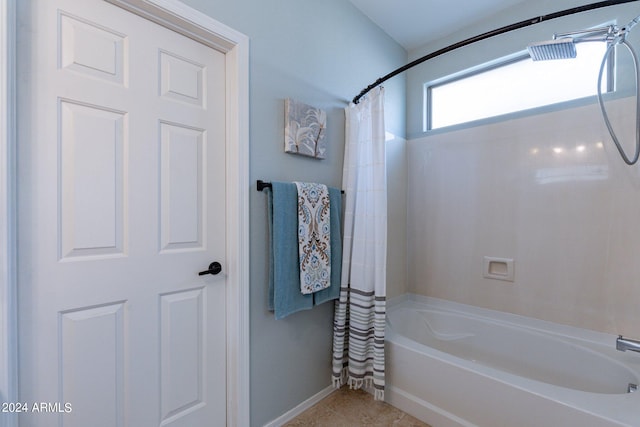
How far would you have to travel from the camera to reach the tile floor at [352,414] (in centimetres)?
155

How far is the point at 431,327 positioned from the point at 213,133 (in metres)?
2.11

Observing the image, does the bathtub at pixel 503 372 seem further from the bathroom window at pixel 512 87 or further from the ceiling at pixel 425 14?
the ceiling at pixel 425 14

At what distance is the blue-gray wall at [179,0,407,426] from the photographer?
1387 mm

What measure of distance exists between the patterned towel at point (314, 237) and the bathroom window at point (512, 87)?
1422 mm

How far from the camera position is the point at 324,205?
1.60 m

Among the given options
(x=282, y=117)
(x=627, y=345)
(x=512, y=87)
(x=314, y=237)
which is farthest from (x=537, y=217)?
(x=282, y=117)

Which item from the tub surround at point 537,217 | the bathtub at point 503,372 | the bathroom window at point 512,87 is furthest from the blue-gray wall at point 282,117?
the tub surround at point 537,217

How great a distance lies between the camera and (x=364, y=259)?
66.7 inches

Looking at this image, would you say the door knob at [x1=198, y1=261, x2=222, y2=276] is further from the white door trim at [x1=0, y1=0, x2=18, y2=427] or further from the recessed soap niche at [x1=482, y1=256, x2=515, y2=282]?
the recessed soap niche at [x1=482, y1=256, x2=515, y2=282]

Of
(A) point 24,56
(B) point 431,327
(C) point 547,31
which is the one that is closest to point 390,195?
(B) point 431,327

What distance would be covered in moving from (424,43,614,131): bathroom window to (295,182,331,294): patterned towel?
142 centimetres

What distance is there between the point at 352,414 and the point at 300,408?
1.02 feet

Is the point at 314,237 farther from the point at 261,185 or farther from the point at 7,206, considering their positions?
the point at 7,206

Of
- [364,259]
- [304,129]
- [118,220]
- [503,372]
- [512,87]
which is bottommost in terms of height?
[503,372]
